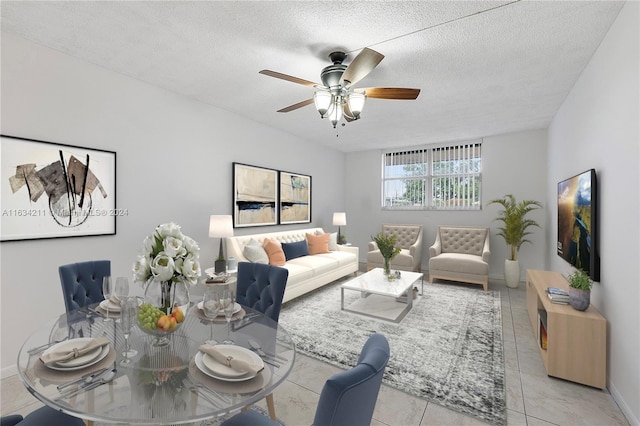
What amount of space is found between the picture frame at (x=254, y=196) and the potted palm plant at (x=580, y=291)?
150 inches

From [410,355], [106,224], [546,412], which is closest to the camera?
[546,412]

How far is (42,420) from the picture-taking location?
1.19 metres

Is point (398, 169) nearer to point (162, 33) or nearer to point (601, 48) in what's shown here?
point (601, 48)

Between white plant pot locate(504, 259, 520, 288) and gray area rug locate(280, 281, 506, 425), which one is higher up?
white plant pot locate(504, 259, 520, 288)

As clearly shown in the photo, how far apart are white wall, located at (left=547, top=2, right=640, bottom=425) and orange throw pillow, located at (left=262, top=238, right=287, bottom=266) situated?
3.32 m

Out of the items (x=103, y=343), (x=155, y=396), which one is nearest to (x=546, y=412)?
(x=155, y=396)

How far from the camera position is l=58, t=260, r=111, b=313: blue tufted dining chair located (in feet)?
6.50

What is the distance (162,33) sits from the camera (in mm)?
2312

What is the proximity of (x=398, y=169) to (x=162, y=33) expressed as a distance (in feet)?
17.3

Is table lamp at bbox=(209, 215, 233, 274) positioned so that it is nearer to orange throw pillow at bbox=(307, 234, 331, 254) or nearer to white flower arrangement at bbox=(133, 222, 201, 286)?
orange throw pillow at bbox=(307, 234, 331, 254)

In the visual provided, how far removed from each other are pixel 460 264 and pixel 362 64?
3916 mm

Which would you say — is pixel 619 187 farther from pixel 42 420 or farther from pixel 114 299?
pixel 42 420

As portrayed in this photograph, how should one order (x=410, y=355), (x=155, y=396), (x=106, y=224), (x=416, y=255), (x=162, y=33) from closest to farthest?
(x=155, y=396) < (x=162, y=33) < (x=410, y=355) < (x=106, y=224) < (x=416, y=255)

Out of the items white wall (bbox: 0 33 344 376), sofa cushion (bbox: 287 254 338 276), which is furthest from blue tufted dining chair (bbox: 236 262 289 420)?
sofa cushion (bbox: 287 254 338 276)
